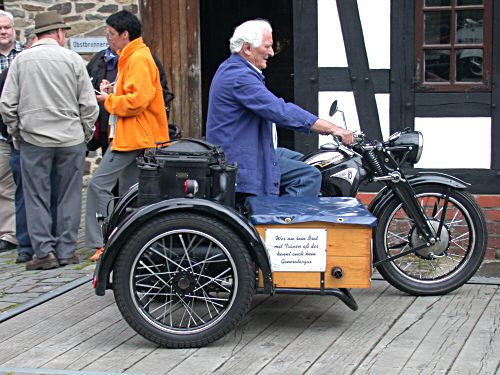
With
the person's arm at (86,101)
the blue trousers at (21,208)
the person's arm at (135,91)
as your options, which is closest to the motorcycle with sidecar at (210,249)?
the person's arm at (135,91)

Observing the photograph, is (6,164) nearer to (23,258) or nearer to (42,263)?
(23,258)

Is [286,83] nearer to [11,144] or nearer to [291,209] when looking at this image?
[11,144]

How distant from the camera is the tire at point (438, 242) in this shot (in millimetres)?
6156

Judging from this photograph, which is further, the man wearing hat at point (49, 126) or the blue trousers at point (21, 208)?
the blue trousers at point (21, 208)

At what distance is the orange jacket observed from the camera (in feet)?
24.0

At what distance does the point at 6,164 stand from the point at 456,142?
3731mm

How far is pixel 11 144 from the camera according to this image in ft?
26.7

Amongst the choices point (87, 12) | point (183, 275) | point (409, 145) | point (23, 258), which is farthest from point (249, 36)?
point (87, 12)

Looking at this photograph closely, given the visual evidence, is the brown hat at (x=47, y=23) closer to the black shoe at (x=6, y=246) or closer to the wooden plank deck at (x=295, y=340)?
the black shoe at (x=6, y=246)

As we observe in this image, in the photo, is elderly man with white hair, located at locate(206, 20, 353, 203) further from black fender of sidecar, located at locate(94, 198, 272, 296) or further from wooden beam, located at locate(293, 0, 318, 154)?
wooden beam, located at locate(293, 0, 318, 154)

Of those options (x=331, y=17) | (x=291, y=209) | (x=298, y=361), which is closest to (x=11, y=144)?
(x=331, y=17)

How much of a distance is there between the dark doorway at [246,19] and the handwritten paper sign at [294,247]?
28.7ft

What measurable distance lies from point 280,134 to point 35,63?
7.38 meters

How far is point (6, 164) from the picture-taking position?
27.2 feet
